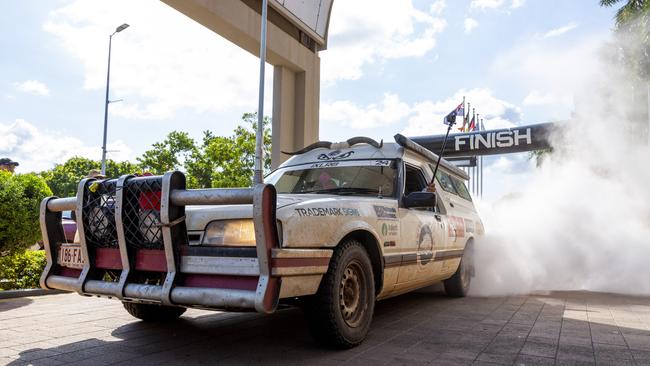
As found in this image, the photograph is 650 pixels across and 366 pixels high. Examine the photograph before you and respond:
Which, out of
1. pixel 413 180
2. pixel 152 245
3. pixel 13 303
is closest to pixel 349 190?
pixel 413 180

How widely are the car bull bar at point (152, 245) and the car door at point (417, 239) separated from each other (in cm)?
195

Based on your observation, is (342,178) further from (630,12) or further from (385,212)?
(630,12)

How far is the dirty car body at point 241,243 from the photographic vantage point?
3.15 meters

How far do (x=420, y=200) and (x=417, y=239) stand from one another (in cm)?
59

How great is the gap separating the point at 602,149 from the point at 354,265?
9.09 m

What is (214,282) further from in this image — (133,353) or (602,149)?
(602,149)

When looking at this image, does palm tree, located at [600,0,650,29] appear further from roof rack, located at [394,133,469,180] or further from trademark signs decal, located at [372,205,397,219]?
trademark signs decal, located at [372,205,397,219]

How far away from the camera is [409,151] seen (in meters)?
5.55

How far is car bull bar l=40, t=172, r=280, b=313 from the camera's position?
309 cm

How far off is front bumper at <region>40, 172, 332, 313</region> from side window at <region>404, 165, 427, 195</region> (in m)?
2.12

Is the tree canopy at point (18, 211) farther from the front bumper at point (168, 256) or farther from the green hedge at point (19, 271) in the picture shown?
the front bumper at point (168, 256)

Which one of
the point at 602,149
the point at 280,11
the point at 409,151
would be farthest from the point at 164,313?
the point at 280,11

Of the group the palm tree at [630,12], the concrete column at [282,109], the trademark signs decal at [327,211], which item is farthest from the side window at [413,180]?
the palm tree at [630,12]

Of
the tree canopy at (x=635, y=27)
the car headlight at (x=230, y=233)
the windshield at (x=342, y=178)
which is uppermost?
the tree canopy at (x=635, y=27)
